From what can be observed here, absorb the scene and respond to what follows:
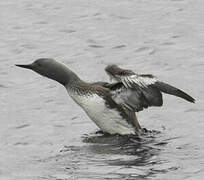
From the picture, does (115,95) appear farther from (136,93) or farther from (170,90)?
(170,90)

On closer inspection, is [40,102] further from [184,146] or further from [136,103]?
[184,146]

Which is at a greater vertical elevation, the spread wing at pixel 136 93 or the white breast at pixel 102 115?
the spread wing at pixel 136 93

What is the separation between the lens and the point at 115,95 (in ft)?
42.1

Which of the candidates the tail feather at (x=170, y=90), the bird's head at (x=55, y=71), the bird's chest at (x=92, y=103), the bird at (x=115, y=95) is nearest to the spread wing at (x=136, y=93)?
the bird at (x=115, y=95)

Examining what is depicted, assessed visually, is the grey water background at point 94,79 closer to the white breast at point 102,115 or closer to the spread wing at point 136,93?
the white breast at point 102,115

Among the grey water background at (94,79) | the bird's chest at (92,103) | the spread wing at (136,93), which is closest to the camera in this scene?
the grey water background at (94,79)

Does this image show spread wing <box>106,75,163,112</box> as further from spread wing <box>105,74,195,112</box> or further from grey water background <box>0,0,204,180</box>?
grey water background <box>0,0,204,180</box>

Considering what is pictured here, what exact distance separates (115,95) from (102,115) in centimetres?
37

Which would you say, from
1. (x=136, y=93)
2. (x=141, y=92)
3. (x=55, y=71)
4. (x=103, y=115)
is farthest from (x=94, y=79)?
(x=141, y=92)

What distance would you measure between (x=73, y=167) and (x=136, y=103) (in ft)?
5.82

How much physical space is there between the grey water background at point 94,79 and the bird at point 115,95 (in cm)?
25

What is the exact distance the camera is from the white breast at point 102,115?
12.9 meters

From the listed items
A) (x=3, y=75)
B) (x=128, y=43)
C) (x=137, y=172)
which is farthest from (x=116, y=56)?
(x=137, y=172)

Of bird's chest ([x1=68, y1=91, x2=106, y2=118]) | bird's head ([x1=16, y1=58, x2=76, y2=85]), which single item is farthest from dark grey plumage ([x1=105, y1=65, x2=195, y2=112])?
bird's head ([x1=16, y1=58, x2=76, y2=85])
